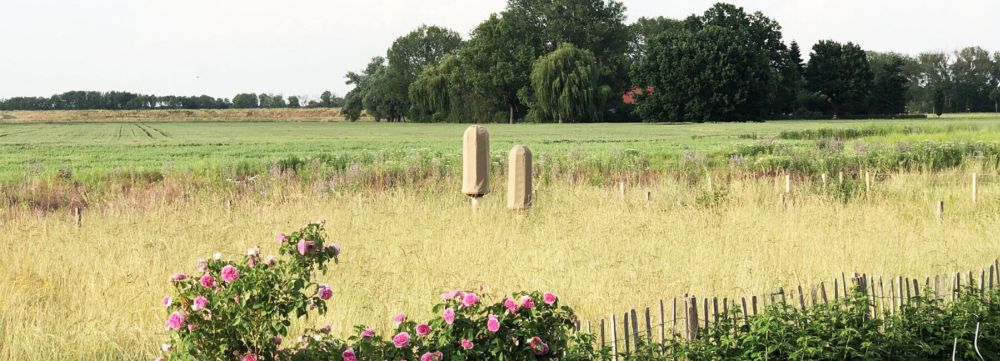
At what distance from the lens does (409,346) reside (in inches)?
175

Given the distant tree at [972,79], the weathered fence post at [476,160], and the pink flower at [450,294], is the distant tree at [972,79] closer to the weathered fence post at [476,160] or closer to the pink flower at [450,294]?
the weathered fence post at [476,160]

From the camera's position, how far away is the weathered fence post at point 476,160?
11.4 m

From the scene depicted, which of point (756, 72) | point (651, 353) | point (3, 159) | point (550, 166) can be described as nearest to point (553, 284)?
point (651, 353)

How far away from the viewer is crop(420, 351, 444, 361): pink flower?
429 centimetres

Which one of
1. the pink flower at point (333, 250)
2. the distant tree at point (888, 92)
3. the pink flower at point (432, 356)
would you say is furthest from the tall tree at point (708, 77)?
the pink flower at point (432, 356)

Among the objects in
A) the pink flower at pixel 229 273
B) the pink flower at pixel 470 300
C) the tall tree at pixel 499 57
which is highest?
the tall tree at pixel 499 57

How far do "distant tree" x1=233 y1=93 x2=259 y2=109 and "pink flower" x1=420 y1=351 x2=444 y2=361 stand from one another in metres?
134

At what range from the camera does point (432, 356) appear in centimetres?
436

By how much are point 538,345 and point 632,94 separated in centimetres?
7328

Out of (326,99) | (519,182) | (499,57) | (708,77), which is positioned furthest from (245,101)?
(519,182)

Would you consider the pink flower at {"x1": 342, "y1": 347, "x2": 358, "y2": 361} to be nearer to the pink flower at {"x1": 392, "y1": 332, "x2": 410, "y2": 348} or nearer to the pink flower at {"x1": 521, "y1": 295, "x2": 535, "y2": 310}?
the pink flower at {"x1": 392, "y1": 332, "x2": 410, "y2": 348}

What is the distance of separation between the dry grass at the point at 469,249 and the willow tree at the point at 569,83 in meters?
55.3

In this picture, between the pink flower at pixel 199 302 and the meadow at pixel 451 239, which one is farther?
the meadow at pixel 451 239

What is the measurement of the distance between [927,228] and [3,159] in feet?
82.3
